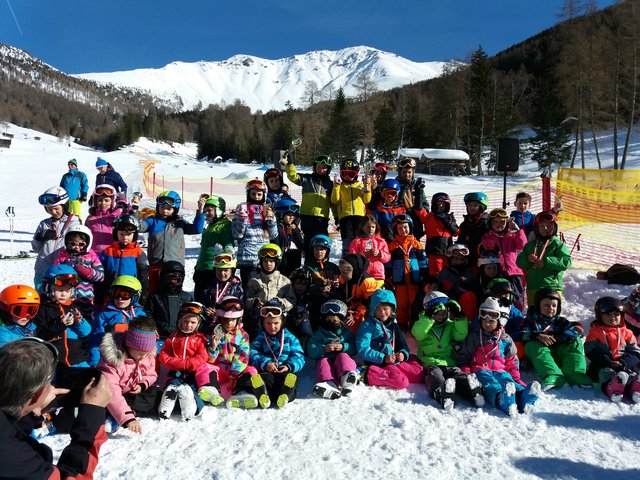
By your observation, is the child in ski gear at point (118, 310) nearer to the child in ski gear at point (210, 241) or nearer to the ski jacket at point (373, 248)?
the child in ski gear at point (210, 241)

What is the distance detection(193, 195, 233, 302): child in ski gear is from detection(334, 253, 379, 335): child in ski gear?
1.57 meters

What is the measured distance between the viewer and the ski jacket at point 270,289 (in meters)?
4.79

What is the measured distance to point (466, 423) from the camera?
11.5 feet

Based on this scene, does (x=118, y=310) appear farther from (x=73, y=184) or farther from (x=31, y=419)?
(x=73, y=184)

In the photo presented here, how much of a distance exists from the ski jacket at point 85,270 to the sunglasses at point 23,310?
0.78 metres

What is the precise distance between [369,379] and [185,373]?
176 centimetres

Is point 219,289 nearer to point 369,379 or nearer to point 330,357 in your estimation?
point 330,357

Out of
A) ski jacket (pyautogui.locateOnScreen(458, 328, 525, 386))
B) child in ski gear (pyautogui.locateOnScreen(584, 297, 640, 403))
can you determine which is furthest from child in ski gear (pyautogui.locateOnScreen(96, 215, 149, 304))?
child in ski gear (pyautogui.locateOnScreen(584, 297, 640, 403))

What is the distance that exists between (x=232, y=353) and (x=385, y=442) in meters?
1.65

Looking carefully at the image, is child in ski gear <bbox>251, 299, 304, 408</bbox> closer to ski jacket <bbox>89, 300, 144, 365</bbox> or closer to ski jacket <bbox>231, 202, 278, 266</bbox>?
ski jacket <bbox>231, 202, 278, 266</bbox>

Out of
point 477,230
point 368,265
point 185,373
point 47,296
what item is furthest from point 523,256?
point 47,296

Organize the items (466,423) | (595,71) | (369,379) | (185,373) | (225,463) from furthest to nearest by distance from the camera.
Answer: (595,71)
(369,379)
(185,373)
(466,423)
(225,463)

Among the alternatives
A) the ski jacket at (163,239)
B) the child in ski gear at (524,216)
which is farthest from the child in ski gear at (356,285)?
the child in ski gear at (524,216)

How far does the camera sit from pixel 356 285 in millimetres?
5199
